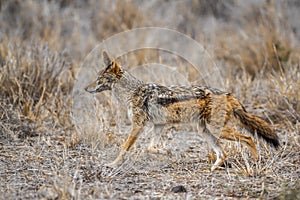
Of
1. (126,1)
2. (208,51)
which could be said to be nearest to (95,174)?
(208,51)

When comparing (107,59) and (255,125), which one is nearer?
(255,125)

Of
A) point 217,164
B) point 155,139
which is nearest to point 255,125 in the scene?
point 217,164

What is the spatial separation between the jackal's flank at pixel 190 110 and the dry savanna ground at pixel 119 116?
0.18 m

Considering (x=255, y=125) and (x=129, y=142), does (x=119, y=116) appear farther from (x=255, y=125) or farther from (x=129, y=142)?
(x=255, y=125)

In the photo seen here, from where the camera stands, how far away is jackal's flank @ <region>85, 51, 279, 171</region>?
17.8ft

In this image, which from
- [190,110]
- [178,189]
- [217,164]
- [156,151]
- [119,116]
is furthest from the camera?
[119,116]

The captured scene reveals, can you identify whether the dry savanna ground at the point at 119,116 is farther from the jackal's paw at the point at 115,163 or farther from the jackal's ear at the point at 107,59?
the jackal's ear at the point at 107,59

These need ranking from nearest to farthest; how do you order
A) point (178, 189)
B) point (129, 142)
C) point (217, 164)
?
1. point (178, 189)
2. point (217, 164)
3. point (129, 142)

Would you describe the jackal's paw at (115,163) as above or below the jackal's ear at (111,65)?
below

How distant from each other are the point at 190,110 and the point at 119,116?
5.63ft

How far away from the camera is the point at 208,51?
10.1 metres

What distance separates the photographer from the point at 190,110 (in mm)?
5508

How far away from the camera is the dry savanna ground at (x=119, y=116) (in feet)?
15.6

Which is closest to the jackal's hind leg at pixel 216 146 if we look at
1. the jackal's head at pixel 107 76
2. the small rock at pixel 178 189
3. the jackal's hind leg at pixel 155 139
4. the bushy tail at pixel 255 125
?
the bushy tail at pixel 255 125
